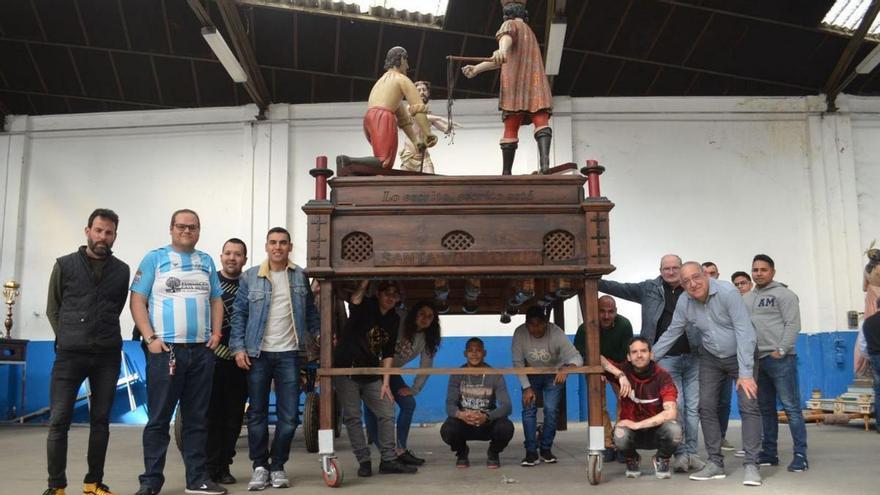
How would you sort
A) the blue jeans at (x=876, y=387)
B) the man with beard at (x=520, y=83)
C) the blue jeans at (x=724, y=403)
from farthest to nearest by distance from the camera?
the blue jeans at (x=876, y=387), the blue jeans at (x=724, y=403), the man with beard at (x=520, y=83)

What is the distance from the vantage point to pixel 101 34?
11070 millimetres

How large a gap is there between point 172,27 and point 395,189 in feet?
24.3

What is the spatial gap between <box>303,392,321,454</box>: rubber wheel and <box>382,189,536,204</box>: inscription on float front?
11.0 ft

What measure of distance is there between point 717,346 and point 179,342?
3563mm

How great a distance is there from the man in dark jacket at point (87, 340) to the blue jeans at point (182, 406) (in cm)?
25

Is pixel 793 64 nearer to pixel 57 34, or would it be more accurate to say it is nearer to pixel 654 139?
pixel 654 139

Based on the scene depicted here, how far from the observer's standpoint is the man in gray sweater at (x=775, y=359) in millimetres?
5684

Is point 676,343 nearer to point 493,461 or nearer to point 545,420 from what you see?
point 545,420

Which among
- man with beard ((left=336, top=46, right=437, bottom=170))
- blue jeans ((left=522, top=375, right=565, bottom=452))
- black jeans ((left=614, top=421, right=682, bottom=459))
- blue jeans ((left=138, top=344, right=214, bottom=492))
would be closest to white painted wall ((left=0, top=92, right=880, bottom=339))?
blue jeans ((left=522, top=375, right=565, bottom=452))

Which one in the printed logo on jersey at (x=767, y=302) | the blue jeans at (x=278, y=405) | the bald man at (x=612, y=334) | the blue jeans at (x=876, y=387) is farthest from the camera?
the blue jeans at (x=876, y=387)

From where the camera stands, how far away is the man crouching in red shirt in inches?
206

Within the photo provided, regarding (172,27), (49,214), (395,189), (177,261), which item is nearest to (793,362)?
(395,189)

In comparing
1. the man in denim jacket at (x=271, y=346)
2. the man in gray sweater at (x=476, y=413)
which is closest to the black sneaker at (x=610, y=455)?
the man in gray sweater at (x=476, y=413)

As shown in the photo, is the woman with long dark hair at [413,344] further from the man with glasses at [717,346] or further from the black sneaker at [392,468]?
the man with glasses at [717,346]
